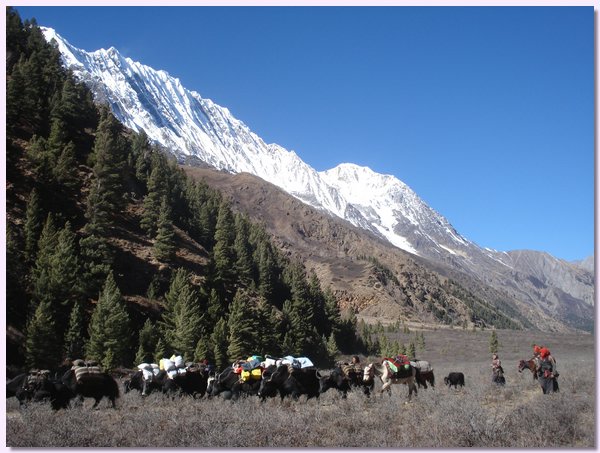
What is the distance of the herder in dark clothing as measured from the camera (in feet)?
57.6

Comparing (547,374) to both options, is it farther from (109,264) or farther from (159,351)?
(109,264)

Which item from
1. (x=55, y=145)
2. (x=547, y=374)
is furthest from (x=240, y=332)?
(x=547, y=374)

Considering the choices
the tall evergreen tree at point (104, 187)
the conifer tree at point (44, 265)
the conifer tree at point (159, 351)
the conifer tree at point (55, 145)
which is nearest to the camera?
the conifer tree at point (44, 265)

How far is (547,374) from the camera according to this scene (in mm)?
17797

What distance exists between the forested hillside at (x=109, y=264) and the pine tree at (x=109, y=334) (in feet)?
0.35

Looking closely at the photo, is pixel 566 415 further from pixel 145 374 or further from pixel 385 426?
pixel 145 374

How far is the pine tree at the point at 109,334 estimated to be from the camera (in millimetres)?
42438

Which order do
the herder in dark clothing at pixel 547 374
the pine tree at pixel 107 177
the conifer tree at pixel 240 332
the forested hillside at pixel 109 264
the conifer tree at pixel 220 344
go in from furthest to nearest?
the pine tree at pixel 107 177
the conifer tree at pixel 240 332
the conifer tree at pixel 220 344
the forested hillside at pixel 109 264
the herder in dark clothing at pixel 547 374

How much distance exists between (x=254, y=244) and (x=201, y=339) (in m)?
52.3

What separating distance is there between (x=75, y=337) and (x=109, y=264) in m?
11.1

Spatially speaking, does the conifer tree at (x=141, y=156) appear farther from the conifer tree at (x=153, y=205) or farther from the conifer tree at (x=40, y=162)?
the conifer tree at (x=40, y=162)

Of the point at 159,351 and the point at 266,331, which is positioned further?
the point at 266,331

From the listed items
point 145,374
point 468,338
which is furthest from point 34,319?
point 468,338

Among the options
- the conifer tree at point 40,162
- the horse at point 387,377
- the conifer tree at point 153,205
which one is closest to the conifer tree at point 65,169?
the conifer tree at point 40,162
